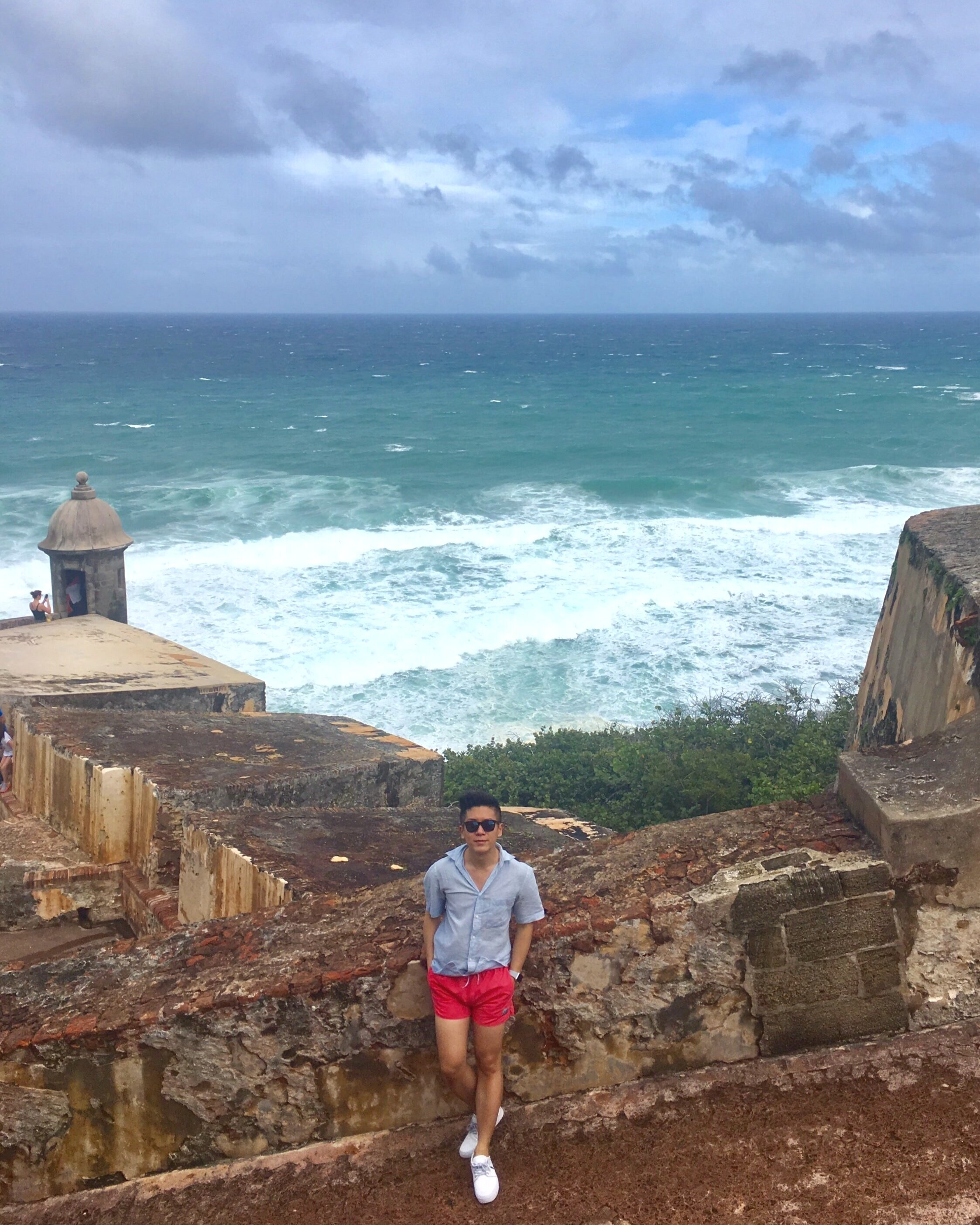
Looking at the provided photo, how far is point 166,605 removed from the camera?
25.9 metres

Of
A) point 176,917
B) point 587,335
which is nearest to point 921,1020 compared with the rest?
point 176,917

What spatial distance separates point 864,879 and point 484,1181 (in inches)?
54.5

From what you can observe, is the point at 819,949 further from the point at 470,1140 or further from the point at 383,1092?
the point at 383,1092

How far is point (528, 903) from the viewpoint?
11.1ft

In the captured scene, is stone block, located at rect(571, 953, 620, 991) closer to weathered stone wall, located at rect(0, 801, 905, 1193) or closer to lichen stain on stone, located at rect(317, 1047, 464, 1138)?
weathered stone wall, located at rect(0, 801, 905, 1193)

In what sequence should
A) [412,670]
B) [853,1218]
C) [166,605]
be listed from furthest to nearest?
1. [166,605]
2. [412,670]
3. [853,1218]

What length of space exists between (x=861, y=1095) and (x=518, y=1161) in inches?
38.9

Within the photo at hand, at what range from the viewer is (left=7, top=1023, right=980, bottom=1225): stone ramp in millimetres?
2934

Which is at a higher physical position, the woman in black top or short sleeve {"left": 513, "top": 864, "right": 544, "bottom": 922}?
short sleeve {"left": 513, "top": 864, "right": 544, "bottom": 922}

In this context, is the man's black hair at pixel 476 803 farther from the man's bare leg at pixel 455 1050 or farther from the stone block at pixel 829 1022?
the stone block at pixel 829 1022

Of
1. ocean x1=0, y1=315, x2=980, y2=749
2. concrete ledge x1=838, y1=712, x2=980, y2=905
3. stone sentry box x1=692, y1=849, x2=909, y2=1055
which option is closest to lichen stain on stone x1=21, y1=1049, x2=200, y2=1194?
stone sentry box x1=692, y1=849, x2=909, y2=1055

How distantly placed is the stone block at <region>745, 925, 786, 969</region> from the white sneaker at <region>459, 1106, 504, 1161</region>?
879 millimetres

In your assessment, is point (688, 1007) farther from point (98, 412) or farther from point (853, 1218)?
point (98, 412)

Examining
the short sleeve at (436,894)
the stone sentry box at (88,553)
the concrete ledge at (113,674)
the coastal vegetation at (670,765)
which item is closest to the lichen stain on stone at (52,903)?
the concrete ledge at (113,674)
